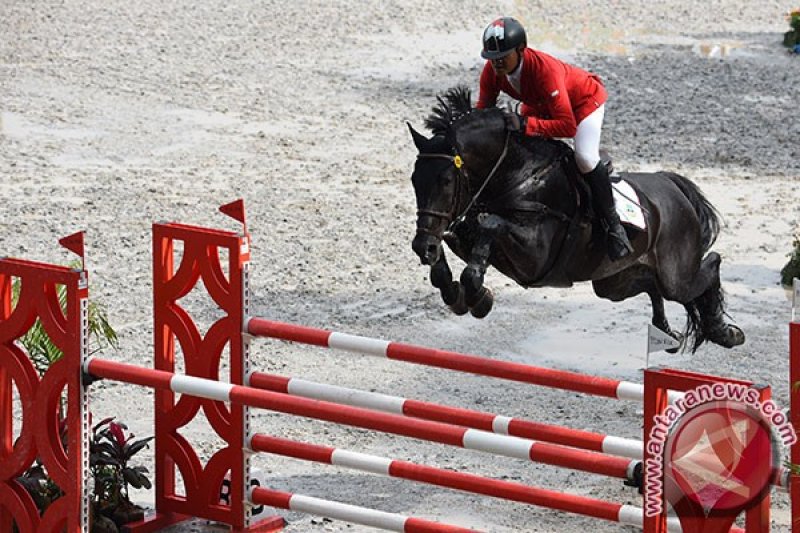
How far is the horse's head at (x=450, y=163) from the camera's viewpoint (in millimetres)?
7086

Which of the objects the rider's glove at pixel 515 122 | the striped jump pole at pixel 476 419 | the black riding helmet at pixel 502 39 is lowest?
the striped jump pole at pixel 476 419

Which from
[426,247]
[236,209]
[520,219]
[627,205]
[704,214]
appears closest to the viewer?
[426,247]

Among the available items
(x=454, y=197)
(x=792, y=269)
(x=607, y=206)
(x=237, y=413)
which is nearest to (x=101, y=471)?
(x=237, y=413)

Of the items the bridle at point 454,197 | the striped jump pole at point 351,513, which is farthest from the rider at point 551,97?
the striped jump pole at point 351,513

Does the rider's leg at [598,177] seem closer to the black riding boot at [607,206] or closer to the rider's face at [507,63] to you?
the black riding boot at [607,206]

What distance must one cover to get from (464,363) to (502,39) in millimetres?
1522

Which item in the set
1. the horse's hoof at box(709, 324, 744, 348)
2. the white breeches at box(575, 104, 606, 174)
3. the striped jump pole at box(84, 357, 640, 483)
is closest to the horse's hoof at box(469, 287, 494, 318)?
the white breeches at box(575, 104, 606, 174)

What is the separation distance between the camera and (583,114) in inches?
304

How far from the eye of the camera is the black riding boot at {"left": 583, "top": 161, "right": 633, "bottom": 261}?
7793 mm

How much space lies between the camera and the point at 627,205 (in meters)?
8.02

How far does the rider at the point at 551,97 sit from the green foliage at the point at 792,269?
142 inches

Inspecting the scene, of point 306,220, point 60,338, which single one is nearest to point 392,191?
point 306,220

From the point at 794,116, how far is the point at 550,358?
25.1 ft

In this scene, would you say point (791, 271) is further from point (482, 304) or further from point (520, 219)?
point (482, 304)
